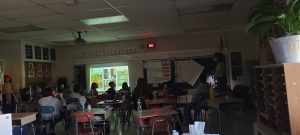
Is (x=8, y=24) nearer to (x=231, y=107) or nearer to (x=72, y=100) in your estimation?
(x=72, y=100)

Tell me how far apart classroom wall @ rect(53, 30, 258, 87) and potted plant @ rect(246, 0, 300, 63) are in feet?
22.3

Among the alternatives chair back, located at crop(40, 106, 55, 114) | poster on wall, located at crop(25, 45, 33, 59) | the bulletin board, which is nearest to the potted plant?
chair back, located at crop(40, 106, 55, 114)

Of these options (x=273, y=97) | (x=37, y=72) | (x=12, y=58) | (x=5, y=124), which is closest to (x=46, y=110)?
(x=12, y=58)

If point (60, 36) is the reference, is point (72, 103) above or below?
below

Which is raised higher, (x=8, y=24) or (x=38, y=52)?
(x=8, y=24)

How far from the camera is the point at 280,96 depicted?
2588 mm

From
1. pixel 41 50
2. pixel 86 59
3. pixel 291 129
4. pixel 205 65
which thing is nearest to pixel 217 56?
pixel 205 65

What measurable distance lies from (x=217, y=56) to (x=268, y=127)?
629 centimetres

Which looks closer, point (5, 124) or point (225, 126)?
point (5, 124)

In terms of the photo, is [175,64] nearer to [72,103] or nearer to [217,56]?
[217,56]

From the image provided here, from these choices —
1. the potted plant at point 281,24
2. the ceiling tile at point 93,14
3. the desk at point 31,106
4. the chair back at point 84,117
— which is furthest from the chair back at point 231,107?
the desk at point 31,106

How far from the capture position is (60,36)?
8.34 m

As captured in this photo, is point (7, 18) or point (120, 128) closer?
point (7, 18)

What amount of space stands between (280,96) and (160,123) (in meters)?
2.11
